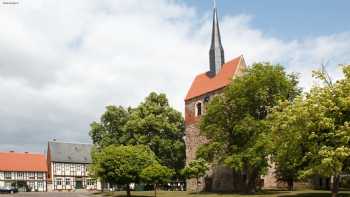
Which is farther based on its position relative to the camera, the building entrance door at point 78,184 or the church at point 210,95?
the building entrance door at point 78,184

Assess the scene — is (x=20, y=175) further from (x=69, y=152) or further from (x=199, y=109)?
(x=199, y=109)

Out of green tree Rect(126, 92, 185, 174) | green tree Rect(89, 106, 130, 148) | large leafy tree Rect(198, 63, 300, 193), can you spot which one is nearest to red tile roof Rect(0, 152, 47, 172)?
green tree Rect(89, 106, 130, 148)

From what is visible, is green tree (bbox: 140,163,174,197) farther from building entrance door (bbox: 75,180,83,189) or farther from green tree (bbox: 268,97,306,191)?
building entrance door (bbox: 75,180,83,189)

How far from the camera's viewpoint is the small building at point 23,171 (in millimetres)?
86562

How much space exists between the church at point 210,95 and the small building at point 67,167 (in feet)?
114

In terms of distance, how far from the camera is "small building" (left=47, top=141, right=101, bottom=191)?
295 feet

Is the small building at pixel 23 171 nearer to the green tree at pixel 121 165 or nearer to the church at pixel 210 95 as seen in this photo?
the church at pixel 210 95

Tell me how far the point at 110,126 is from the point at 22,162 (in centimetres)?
2866

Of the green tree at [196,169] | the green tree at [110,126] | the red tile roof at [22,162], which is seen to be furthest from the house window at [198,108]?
the red tile roof at [22,162]

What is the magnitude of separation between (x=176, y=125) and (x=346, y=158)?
39.7m

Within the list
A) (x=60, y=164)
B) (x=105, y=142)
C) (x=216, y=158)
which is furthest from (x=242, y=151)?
(x=60, y=164)

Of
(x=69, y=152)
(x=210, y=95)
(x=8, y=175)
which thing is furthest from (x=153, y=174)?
(x=69, y=152)

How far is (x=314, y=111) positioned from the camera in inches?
1063

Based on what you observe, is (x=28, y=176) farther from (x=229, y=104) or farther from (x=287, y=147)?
(x=287, y=147)
